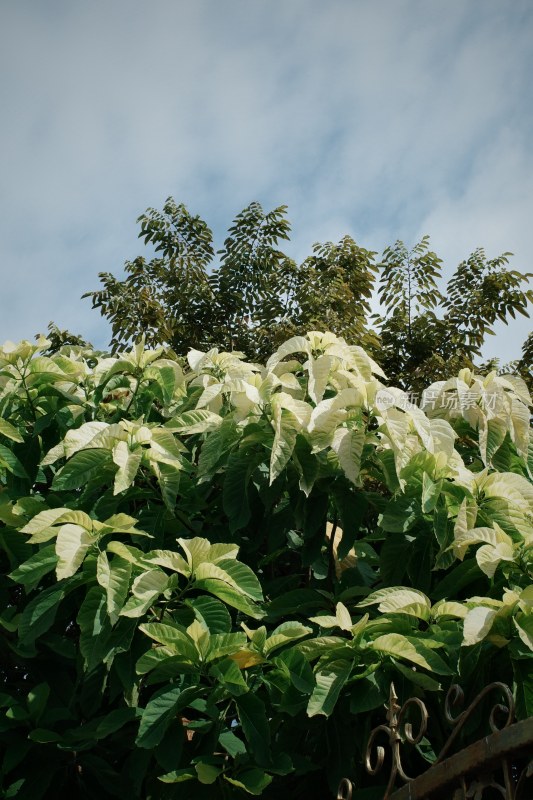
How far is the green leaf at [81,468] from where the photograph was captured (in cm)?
242

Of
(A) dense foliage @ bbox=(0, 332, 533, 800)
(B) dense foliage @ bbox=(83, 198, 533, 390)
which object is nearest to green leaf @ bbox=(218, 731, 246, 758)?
(A) dense foliage @ bbox=(0, 332, 533, 800)

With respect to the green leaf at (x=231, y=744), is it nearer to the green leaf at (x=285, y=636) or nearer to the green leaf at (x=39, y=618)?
the green leaf at (x=285, y=636)

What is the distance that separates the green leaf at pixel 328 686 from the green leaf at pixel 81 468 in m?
0.81

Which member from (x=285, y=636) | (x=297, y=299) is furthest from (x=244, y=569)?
(x=297, y=299)

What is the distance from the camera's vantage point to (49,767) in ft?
7.76

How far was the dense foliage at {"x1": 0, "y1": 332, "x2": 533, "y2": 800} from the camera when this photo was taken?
204 centimetres

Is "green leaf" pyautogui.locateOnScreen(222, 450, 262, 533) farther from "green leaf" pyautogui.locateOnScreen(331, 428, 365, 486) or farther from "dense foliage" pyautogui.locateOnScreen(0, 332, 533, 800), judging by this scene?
"green leaf" pyautogui.locateOnScreen(331, 428, 365, 486)

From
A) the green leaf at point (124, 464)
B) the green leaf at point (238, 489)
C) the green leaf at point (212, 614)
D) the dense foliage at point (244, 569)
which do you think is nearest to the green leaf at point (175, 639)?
the dense foliage at point (244, 569)

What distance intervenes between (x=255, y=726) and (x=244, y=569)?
0.35 m

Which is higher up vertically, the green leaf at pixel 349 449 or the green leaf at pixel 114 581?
the green leaf at pixel 349 449

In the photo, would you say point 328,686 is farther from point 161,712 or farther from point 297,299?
point 297,299

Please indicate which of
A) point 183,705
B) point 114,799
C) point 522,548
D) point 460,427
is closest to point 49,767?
point 114,799

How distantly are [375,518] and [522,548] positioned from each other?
0.78 metres

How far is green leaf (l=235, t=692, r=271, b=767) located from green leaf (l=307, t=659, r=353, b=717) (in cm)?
13
